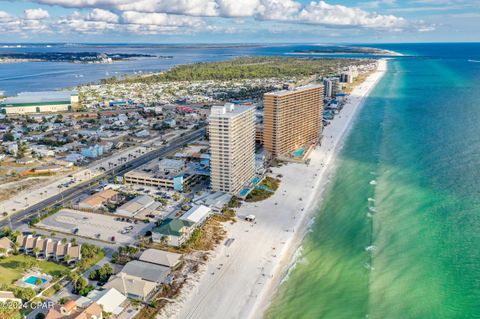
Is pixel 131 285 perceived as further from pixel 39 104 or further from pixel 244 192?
pixel 39 104

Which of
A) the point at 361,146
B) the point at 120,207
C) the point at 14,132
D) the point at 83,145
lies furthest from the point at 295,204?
the point at 14,132

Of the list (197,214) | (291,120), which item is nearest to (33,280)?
(197,214)

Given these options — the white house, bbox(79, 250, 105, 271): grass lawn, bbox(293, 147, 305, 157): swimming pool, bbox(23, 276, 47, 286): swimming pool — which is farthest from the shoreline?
bbox(23, 276, 47, 286): swimming pool

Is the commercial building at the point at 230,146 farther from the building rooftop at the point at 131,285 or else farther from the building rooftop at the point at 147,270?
the building rooftop at the point at 131,285

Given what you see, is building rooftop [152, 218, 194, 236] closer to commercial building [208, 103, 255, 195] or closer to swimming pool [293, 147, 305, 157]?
commercial building [208, 103, 255, 195]

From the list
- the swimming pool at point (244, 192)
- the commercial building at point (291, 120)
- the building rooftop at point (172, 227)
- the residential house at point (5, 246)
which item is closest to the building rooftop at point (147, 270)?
the building rooftop at point (172, 227)

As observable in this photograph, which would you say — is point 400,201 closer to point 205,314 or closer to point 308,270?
point 308,270

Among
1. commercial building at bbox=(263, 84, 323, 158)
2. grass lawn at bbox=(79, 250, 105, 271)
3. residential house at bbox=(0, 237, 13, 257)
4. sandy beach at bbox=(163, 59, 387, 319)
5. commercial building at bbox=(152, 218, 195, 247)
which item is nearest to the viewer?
sandy beach at bbox=(163, 59, 387, 319)

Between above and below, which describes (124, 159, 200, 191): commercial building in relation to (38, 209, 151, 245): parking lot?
above
